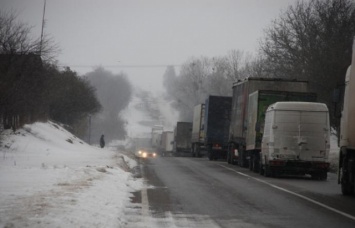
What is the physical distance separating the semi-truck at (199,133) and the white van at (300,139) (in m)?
21.7

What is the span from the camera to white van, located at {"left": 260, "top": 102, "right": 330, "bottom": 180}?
74.2 feet

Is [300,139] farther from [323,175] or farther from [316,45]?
[316,45]

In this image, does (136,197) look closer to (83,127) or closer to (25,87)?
(25,87)

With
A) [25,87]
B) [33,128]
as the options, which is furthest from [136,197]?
[33,128]

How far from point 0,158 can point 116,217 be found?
13844mm

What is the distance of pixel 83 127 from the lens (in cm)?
7844

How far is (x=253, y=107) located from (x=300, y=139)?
5544 millimetres

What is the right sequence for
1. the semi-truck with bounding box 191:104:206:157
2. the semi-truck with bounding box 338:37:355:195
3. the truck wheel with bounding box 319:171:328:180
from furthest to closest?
the semi-truck with bounding box 191:104:206:157 < the truck wheel with bounding box 319:171:328:180 < the semi-truck with bounding box 338:37:355:195

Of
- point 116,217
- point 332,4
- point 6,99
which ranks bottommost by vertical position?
point 116,217

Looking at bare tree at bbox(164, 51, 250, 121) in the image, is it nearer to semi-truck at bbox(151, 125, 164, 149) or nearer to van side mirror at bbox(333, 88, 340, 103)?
semi-truck at bbox(151, 125, 164, 149)

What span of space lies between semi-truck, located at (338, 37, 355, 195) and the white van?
590 cm

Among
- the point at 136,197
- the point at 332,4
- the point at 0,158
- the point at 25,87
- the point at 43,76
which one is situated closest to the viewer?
the point at 136,197

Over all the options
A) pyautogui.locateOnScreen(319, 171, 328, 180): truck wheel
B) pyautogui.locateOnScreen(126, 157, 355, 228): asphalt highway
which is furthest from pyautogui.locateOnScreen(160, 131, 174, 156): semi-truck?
pyautogui.locateOnScreen(126, 157, 355, 228): asphalt highway

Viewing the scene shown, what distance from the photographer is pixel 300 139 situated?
74.1 feet
